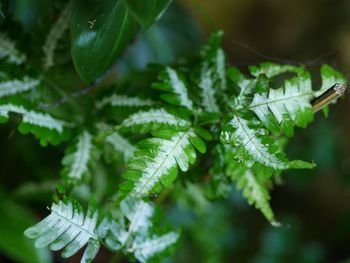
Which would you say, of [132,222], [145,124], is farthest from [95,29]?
[132,222]

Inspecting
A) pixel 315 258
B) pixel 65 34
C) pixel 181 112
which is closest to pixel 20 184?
pixel 65 34

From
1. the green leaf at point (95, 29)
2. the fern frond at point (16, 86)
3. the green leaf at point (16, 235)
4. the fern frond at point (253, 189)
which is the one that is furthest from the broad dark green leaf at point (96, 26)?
the green leaf at point (16, 235)

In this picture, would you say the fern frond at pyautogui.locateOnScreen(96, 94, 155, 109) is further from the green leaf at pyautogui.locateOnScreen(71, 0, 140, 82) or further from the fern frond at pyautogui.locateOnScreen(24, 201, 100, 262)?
the fern frond at pyautogui.locateOnScreen(24, 201, 100, 262)

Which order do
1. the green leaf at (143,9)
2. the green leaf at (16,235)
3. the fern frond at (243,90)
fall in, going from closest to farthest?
the green leaf at (143,9), the fern frond at (243,90), the green leaf at (16,235)

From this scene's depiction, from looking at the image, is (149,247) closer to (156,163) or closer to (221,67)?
(156,163)

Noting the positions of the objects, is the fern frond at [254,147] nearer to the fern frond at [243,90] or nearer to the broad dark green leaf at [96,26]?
the fern frond at [243,90]

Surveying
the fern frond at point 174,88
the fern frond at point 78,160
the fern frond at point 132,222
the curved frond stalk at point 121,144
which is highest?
the fern frond at point 174,88

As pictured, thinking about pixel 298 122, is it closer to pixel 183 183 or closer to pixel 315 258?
pixel 183 183
